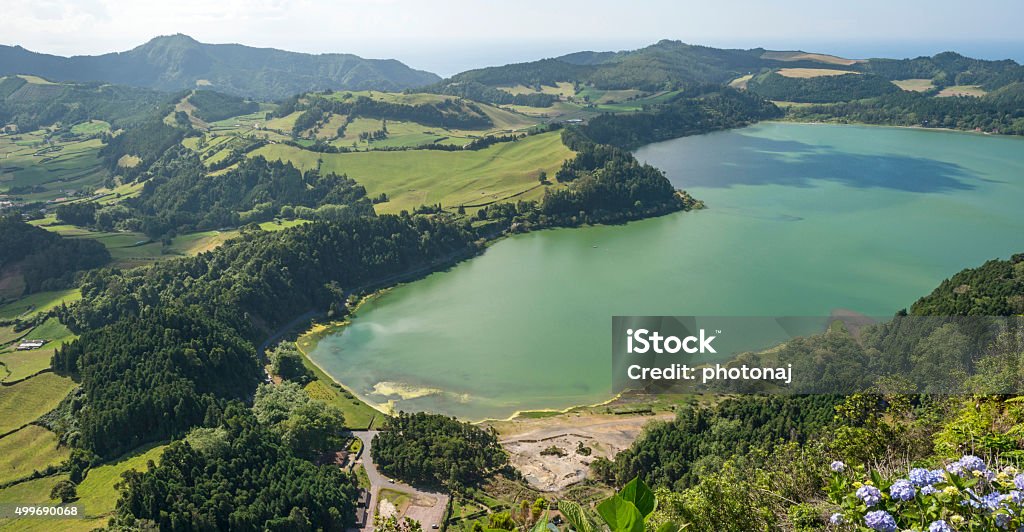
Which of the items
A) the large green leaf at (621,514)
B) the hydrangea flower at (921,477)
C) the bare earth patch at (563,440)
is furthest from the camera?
the bare earth patch at (563,440)

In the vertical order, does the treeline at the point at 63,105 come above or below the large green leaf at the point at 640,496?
above

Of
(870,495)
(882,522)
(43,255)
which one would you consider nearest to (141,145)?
(43,255)

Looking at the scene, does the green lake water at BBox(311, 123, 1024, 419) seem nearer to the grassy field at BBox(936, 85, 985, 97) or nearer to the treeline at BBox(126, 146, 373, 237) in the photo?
the treeline at BBox(126, 146, 373, 237)

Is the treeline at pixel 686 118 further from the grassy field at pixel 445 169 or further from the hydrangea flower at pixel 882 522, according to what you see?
the hydrangea flower at pixel 882 522

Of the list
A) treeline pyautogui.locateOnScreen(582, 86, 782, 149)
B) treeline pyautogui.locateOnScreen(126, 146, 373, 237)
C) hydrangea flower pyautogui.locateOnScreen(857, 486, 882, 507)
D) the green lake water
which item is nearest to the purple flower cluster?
hydrangea flower pyautogui.locateOnScreen(857, 486, 882, 507)

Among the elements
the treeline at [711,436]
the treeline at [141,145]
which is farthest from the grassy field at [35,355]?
the treeline at [141,145]

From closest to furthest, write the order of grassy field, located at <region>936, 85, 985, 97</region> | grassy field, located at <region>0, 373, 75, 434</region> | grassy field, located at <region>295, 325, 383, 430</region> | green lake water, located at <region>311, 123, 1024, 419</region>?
1. grassy field, located at <region>0, 373, 75, 434</region>
2. grassy field, located at <region>295, 325, 383, 430</region>
3. green lake water, located at <region>311, 123, 1024, 419</region>
4. grassy field, located at <region>936, 85, 985, 97</region>
